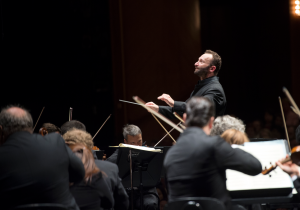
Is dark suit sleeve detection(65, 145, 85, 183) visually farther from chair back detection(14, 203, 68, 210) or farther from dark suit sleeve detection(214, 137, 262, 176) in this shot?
dark suit sleeve detection(214, 137, 262, 176)

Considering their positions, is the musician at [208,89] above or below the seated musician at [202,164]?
above

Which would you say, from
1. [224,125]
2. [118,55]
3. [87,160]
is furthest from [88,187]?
[118,55]

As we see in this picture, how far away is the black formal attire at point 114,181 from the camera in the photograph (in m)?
2.40

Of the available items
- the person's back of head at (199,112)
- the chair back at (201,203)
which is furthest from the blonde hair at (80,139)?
the chair back at (201,203)

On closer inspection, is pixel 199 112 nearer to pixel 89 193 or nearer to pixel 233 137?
pixel 233 137

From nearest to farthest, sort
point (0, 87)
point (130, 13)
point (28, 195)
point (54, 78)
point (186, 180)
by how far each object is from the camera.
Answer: point (186, 180) → point (28, 195) → point (0, 87) → point (54, 78) → point (130, 13)

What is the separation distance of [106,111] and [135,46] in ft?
3.53

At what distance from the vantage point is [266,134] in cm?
539

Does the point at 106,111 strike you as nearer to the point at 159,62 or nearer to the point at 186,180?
the point at 159,62

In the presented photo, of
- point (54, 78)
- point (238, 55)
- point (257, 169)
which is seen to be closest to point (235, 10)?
point (238, 55)

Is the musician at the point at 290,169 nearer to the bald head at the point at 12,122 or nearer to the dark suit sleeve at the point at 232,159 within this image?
the dark suit sleeve at the point at 232,159

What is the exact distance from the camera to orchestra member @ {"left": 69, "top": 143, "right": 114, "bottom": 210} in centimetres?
225

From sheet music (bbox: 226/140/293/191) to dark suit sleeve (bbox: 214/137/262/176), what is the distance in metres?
0.33

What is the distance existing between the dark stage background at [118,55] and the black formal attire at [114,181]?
2.78m
